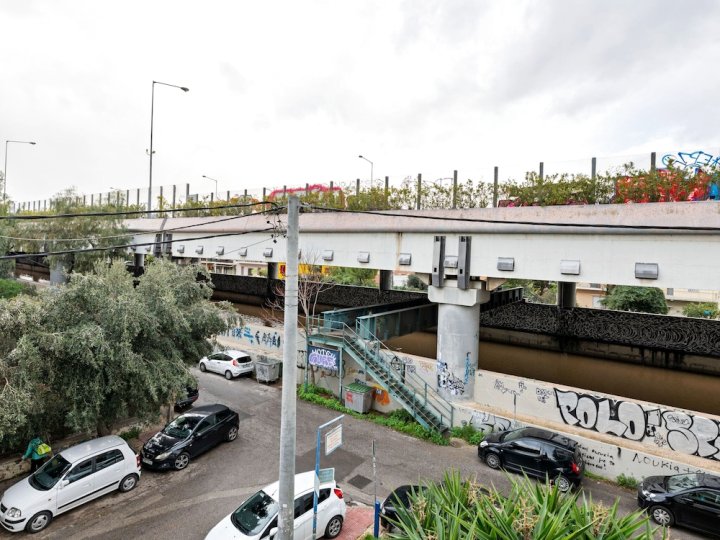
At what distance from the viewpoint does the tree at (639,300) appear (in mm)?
35344

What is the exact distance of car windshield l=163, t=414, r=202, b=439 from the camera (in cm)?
1263

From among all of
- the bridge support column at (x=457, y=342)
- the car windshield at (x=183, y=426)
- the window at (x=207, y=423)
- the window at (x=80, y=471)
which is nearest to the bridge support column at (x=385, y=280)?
the bridge support column at (x=457, y=342)

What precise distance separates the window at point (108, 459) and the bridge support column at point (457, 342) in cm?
1041

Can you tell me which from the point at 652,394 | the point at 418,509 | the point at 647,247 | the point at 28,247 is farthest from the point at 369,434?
the point at 28,247

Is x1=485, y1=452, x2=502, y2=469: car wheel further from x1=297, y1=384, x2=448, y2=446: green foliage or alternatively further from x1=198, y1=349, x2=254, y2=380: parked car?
x1=198, y1=349, x2=254, y2=380: parked car

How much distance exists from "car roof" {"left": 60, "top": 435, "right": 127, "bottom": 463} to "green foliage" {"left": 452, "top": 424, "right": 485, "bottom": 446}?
1023 centimetres

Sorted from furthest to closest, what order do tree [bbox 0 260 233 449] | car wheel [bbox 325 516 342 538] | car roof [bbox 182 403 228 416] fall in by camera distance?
1. car roof [bbox 182 403 228 416]
2. tree [bbox 0 260 233 449]
3. car wheel [bbox 325 516 342 538]

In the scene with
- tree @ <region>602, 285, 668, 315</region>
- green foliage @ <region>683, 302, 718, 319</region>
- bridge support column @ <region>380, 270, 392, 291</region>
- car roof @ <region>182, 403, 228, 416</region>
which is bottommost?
car roof @ <region>182, 403, 228, 416</region>

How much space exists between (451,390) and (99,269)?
1220 centimetres

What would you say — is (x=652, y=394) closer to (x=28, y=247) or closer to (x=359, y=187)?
(x=359, y=187)

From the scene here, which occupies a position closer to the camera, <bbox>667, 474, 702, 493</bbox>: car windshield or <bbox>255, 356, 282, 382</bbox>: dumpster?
<bbox>667, 474, 702, 493</bbox>: car windshield

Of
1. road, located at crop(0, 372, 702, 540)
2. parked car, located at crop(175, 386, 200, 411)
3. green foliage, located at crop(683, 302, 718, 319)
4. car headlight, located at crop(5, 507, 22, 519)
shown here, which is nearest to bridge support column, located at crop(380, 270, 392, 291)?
road, located at crop(0, 372, 702, 540)

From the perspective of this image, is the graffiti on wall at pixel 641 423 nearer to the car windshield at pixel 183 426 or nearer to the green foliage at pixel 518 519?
the green foliage at pixel 518 519

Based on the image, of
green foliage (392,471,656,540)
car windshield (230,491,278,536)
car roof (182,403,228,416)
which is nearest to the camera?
green foliage (392,471,656,540)
